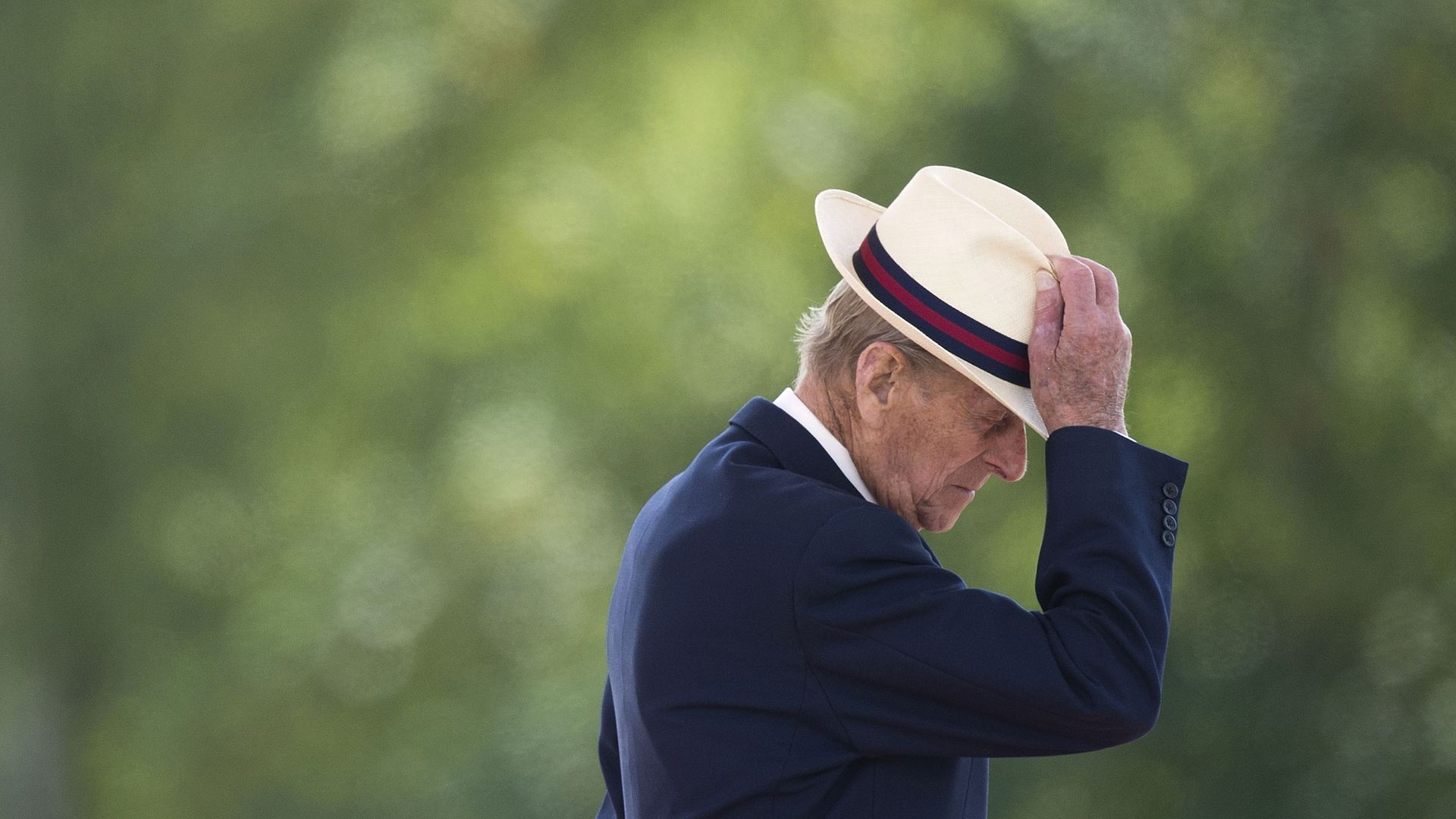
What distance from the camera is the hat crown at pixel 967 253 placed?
1.34 metres

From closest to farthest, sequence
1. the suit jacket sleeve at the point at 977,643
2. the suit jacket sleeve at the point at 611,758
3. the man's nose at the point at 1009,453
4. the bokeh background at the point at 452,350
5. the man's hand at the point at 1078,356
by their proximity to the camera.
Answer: the suit jacket sleeve at the point at 977,643 < the man's hand at the point at 1078,356 < the man's nose at the point at 1009,453 < the suit jacket sleeve at the point at 611,758 < the bokeh background at the point at 452,350

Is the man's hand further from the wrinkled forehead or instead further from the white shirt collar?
the white shirt collar

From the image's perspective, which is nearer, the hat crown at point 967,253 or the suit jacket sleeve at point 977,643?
the suit jacket sleeve at point 977,643


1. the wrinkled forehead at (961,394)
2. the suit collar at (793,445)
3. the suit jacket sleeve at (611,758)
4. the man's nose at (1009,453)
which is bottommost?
the suit jacket sleeve at (611,758)

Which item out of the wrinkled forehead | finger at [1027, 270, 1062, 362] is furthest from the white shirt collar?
finger at [1027, 270, 1062, 362]

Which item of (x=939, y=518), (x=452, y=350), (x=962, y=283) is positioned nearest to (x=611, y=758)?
(x=939, y=518)

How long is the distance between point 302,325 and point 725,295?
105 centimetres

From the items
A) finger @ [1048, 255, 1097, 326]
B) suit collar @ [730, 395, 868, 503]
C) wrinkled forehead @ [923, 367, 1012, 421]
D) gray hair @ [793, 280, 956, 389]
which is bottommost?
suit collar @ [730, 395, 868, 503]

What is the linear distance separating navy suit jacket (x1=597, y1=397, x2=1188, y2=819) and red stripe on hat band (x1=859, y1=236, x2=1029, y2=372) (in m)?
0.09

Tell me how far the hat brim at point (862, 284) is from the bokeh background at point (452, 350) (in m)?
1.72

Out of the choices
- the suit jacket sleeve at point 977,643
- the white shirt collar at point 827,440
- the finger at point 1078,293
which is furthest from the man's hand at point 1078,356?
the white shirt collar at point 827,440

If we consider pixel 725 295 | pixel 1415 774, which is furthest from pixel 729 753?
pixel 1415 774

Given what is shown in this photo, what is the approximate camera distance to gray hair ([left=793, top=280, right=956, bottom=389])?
54.0 inches

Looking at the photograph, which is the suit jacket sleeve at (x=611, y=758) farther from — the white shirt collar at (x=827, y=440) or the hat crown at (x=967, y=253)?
the hat crown at (x=967, y=253)
